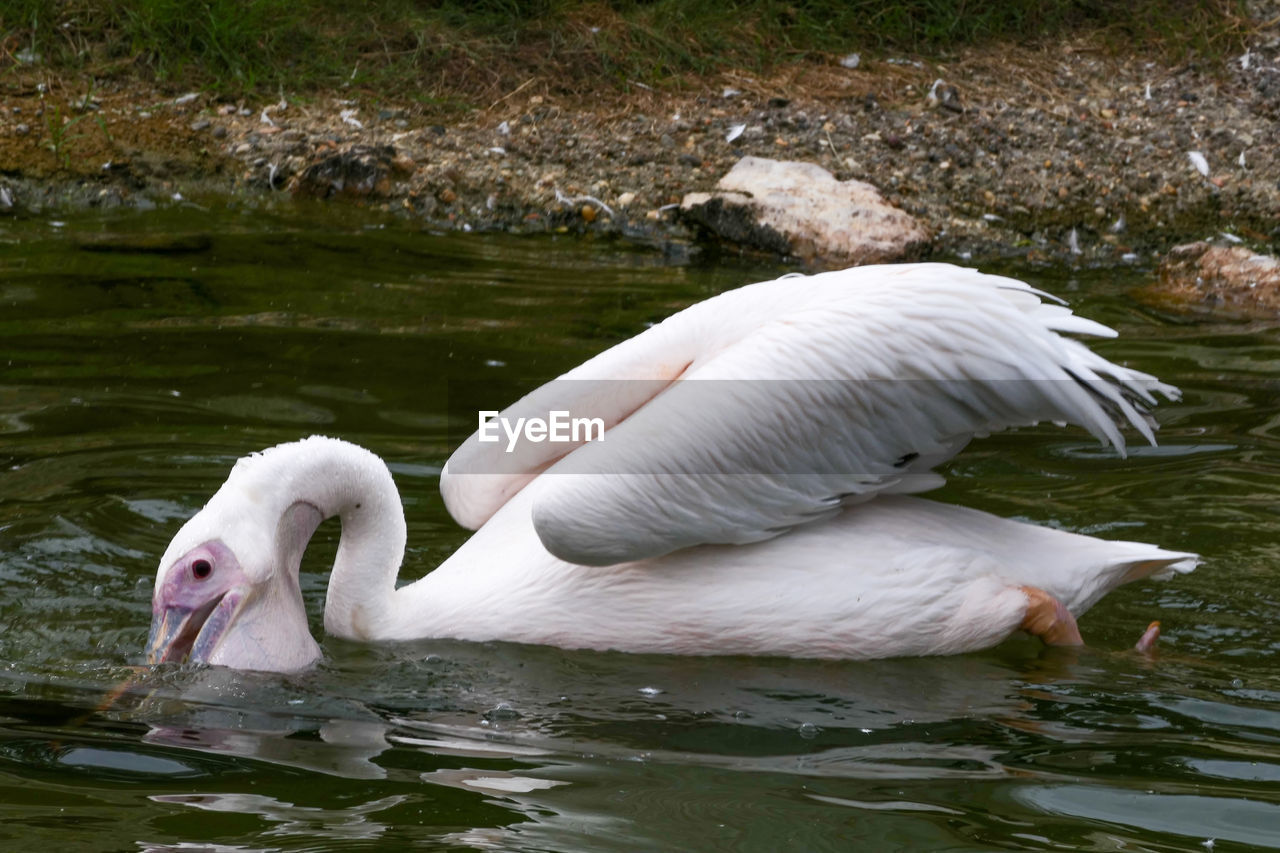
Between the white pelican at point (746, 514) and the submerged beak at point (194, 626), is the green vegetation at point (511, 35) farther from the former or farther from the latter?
the submerged beak at point (194, 626)

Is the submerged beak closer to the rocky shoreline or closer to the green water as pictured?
the green water

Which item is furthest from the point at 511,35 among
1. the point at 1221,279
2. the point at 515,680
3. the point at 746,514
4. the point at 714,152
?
the point at 515,680

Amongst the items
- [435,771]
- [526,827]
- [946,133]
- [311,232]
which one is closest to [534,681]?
[435,771]

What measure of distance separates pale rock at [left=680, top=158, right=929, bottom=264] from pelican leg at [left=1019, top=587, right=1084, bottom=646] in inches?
122

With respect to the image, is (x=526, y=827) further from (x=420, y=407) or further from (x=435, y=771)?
(x=420, y=407)

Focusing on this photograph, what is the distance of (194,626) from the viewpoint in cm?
317

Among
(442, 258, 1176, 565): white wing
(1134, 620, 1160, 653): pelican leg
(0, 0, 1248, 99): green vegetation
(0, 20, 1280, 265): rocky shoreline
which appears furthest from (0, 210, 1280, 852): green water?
(0, 0, 1248, 99): green vegetation

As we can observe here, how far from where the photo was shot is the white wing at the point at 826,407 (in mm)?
3074

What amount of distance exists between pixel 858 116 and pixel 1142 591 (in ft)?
14.9

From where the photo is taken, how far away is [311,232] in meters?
6.87

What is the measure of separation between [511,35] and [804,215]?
2652mm

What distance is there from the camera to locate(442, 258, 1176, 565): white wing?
10.1ft

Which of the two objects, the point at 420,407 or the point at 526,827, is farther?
the point at 420,407

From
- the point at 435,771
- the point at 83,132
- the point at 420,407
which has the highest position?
the point at 83,132
